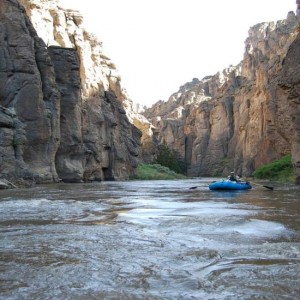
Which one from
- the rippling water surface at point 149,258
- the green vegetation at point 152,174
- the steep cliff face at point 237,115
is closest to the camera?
the rippling water surface at point 149,258

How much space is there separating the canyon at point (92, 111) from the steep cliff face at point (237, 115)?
247 millimetres

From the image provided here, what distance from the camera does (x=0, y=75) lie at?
37188 millimetres

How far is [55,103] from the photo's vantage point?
42.5 m

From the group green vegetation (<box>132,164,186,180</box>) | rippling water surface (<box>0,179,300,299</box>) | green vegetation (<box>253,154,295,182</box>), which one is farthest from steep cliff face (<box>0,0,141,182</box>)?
rippling water surface (<box>0,179,300,299</box>)

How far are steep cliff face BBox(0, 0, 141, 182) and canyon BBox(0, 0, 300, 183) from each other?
93 millimetres

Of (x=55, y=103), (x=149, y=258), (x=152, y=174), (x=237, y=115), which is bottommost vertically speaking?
(x=149, y=258)

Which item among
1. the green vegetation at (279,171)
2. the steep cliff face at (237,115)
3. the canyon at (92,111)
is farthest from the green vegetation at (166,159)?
the green vegetation at (279,171)

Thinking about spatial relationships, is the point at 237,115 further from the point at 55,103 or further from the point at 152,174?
the point at 55,103

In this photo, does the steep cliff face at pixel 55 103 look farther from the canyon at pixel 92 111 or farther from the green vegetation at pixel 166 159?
the green vegetation at pixel 166 159

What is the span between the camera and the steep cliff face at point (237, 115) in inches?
2340

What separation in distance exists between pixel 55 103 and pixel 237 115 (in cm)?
5780

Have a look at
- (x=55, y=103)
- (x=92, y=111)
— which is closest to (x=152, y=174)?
(x=92, y=111)

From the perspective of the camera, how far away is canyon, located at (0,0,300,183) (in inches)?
1345

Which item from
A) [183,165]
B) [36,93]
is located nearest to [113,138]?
[36,93]
